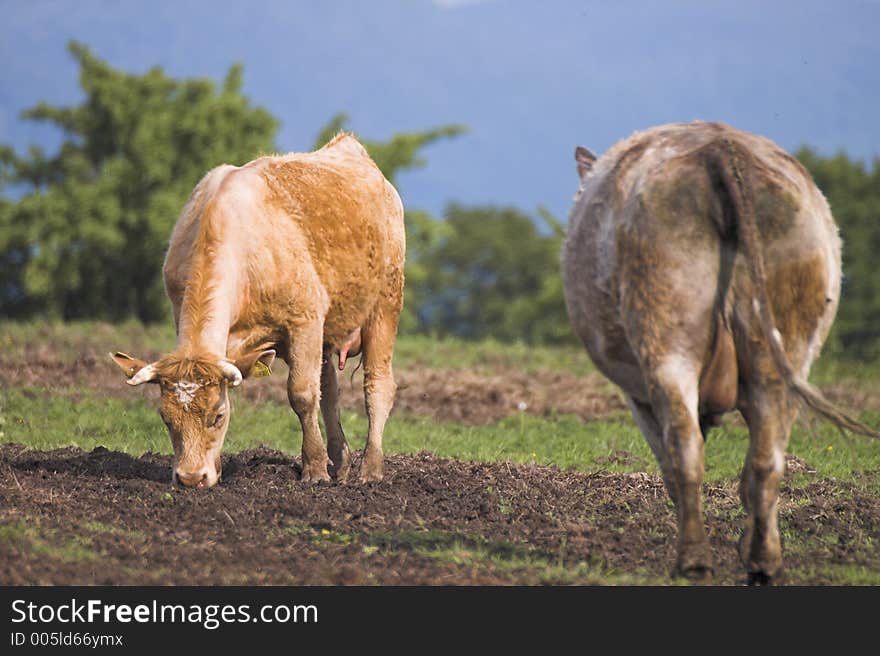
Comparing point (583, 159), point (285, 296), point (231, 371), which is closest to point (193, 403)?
point (231, 371)

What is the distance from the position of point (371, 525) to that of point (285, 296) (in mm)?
2245

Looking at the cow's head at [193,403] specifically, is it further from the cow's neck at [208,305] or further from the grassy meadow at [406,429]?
the grassy meadow at [406,429]

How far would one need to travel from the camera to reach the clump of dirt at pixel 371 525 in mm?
6531

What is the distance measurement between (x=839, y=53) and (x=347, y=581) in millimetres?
160511

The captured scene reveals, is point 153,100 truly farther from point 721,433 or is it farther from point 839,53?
point 839,53

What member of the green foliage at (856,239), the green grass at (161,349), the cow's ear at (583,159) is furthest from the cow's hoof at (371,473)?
the green foliage at (856,239)

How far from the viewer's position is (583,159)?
339 inches

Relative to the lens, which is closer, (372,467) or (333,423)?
(372,467)

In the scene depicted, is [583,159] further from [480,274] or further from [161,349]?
[480,274]

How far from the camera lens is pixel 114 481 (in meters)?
9.04

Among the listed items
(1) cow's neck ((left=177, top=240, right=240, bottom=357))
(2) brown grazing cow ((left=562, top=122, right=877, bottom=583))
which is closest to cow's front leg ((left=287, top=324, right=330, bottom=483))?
(1) cow's neck ((left=177, top=240, right=240, bottom=357))

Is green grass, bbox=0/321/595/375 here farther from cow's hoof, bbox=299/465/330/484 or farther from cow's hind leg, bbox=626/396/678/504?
cow's hind leg, bbox=626/396/678/504

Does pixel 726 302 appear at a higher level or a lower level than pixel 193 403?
higher
